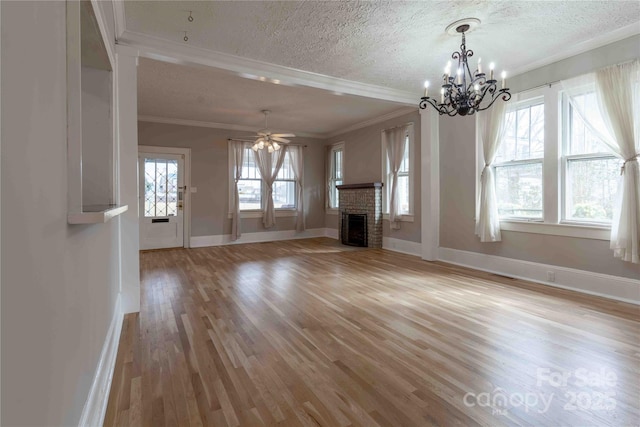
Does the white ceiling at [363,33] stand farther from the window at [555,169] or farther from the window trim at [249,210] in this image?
the window trim at [249,210]

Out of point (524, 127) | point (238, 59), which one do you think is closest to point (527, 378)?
point (524, 127)

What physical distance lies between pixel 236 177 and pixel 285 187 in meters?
1.39

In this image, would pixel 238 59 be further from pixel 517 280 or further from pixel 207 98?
pixel 517 280

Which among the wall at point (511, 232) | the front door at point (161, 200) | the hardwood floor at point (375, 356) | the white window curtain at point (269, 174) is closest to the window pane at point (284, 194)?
the white window curtain at point (269, 174)

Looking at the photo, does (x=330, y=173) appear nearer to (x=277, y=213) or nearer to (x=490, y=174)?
(x=277, y=213)

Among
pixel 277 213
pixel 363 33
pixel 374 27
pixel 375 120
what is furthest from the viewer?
pixel 277 213

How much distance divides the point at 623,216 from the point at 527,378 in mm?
2476

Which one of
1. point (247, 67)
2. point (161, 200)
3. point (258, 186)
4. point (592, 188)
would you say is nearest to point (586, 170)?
point (592, 188)

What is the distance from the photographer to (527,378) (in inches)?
77.6

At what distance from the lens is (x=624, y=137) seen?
130 inches

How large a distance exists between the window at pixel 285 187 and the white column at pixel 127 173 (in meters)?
5.05

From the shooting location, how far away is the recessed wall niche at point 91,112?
124 cm

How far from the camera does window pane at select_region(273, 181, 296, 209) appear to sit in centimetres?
827

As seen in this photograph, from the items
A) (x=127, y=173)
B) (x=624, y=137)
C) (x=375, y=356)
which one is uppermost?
(x=624, y=137)
